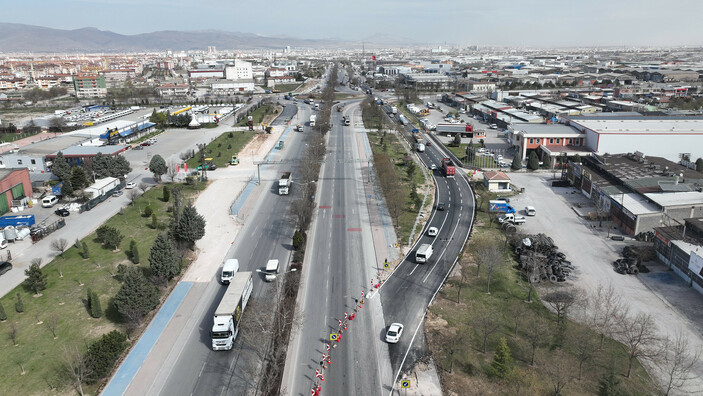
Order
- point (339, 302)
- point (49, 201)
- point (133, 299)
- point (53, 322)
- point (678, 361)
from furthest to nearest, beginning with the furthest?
point (49, 201) < point (339, 302) < point (133, 299) < point (53, 322) < point (678, 361)

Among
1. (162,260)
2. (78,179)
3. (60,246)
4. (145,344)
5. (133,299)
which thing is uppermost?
(78,179)

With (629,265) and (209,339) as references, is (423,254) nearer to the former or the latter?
(629,265)

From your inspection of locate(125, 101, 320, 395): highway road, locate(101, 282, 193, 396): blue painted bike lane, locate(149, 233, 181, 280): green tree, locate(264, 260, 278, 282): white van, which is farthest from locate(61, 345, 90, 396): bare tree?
locate(264, 260, 278, 282): white van

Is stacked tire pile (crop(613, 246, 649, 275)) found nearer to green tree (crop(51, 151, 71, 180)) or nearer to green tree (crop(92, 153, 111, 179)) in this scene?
green tree (crop(92, 153, 111, 179))

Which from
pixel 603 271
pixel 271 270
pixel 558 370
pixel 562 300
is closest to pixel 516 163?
pixel 603 271

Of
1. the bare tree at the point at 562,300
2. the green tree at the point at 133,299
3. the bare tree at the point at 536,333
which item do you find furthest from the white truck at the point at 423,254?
the green tree at the point at 133,299

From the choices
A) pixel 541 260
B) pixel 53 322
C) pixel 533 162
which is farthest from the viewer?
pixel 533 162

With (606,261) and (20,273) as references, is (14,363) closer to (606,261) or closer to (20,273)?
(20,273)
